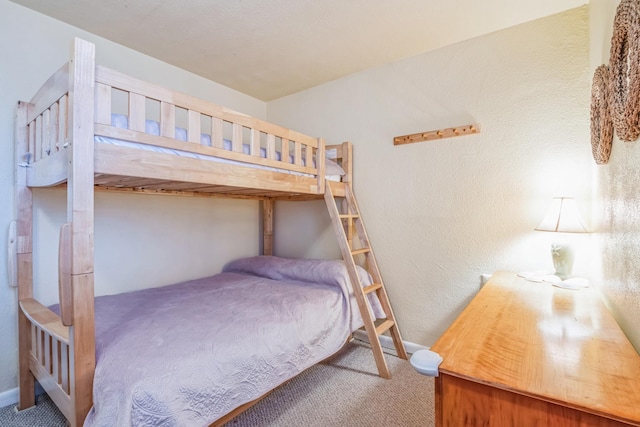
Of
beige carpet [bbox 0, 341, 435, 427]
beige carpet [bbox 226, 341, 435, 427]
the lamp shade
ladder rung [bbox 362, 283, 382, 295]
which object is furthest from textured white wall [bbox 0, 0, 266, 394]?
the lamp shade

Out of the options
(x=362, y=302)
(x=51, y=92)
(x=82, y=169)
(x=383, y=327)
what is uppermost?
(x=51, y=92)

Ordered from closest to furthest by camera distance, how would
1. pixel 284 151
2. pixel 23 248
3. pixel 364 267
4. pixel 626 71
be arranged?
1. pixel 626 71
2. pixel 23 248
3. pixel 284 151
4. pixel 364 267

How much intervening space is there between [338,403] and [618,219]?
65.4 inches

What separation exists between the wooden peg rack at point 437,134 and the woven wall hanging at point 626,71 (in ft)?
3.37

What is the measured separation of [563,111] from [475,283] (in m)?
1.23

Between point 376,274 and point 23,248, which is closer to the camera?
point 23,248

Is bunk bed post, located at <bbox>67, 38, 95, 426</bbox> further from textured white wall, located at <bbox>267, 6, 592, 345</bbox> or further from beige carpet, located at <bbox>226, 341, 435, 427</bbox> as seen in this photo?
textured white wall, located at <bbox>267, 6, 592, 345</bbox>

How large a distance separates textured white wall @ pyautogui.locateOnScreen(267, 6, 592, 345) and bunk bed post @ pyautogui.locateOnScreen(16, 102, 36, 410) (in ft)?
7.08

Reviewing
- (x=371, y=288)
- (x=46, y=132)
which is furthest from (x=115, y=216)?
(x=371, y=288)

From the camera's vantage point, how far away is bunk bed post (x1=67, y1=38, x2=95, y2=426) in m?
1.10

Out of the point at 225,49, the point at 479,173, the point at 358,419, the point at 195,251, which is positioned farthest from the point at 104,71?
the point at 479,173

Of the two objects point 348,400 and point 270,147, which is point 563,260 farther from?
point 270,147

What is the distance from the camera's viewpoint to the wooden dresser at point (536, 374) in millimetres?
620

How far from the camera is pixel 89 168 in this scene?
3.69 feet
